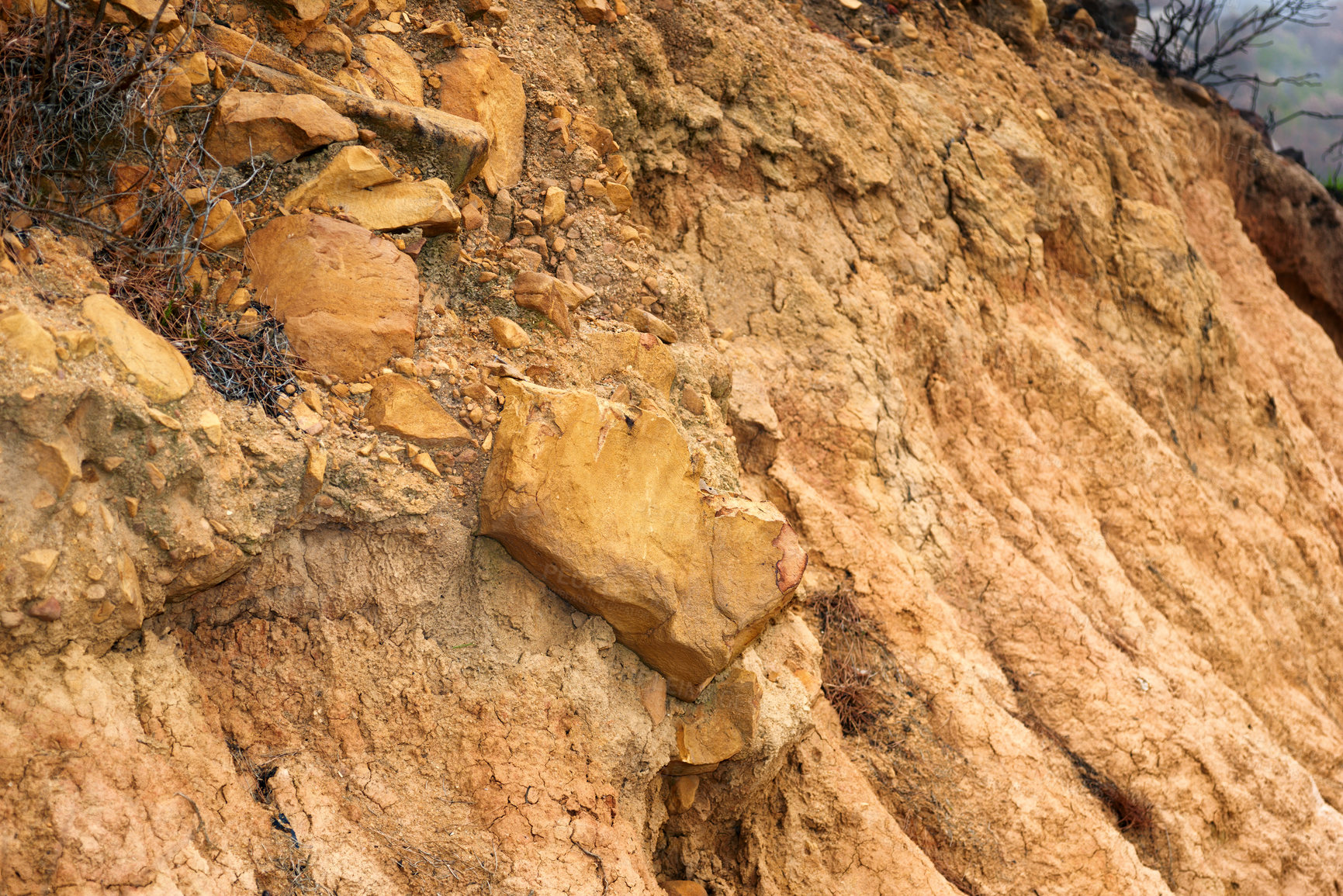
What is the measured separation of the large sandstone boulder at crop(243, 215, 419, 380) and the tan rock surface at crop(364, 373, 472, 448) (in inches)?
3.8

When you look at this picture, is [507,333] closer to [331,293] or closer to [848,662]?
[331,293]

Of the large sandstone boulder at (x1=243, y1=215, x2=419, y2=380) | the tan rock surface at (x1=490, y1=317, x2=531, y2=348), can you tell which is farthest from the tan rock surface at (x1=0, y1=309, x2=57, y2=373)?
the tan rock surface at (x1=490, y1=317, x2=531, y2=348)

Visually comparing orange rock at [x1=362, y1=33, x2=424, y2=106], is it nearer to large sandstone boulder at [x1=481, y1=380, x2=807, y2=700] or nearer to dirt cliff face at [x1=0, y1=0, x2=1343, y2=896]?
dirt cliff face at [x1=0, y1=0, x2=1343, y2=896]

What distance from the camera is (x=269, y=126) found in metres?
2.82

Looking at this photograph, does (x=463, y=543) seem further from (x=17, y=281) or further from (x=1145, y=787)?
(x=1145, y=787)

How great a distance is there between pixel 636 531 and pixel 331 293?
49.4 inches

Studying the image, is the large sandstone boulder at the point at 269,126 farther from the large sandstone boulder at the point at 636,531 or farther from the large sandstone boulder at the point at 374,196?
the large sandstone boulder at the point at 636,531

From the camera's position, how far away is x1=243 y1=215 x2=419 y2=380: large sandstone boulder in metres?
2.75

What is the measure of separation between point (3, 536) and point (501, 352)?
154 cm

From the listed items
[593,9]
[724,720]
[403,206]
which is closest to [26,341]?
[403,206]

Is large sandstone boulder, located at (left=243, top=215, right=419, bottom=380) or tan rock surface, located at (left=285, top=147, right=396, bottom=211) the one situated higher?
tan rock surface, located at (left=285, top=147, right=396, bottom=211)

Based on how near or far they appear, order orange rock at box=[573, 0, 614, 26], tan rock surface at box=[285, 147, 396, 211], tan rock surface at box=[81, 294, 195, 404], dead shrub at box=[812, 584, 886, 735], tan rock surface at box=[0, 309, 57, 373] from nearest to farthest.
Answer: tan rock surface at box=[0, 309, 57, 373] < tan rock surface at box=[81, 294, 195, 404] < tan rock surface at box=[285, 147, 396, 211] < dead shrub at box=[812, 584, 886, 735] < orange rock at box=[573, 0, 614, 26]

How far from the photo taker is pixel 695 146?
4.86 m

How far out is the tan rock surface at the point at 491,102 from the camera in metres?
3.54
